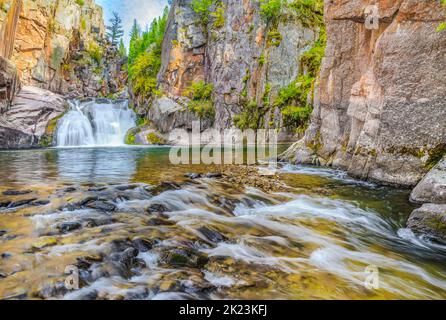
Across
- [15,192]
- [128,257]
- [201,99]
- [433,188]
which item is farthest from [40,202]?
[201,99]

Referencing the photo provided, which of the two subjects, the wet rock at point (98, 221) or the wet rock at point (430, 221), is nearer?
the wet rock at point (98, 221)

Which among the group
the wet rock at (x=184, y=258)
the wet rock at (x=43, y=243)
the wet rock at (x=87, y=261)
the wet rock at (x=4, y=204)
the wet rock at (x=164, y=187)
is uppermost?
the wet rock at (x=164, y=187)

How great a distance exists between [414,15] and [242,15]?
2933cm

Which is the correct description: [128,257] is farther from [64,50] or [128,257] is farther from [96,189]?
[64,50]

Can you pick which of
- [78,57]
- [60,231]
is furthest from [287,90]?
[78,57]

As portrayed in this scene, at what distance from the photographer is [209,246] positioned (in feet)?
13.2

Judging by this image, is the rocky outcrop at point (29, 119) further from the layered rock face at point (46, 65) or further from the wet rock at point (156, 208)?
the wet rock at point (156, 208)

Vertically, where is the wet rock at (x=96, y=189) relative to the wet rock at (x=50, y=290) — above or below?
above

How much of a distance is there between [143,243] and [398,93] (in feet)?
25.0

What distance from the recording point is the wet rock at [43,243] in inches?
143

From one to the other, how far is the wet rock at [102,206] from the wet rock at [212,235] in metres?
1.90

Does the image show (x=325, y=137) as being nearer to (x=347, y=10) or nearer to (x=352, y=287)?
(x=347, y=10)

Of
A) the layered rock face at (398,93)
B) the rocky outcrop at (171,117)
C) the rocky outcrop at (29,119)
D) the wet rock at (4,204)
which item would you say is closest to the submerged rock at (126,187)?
the wet rock at (4,204)

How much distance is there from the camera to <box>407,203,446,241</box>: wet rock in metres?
4.73
